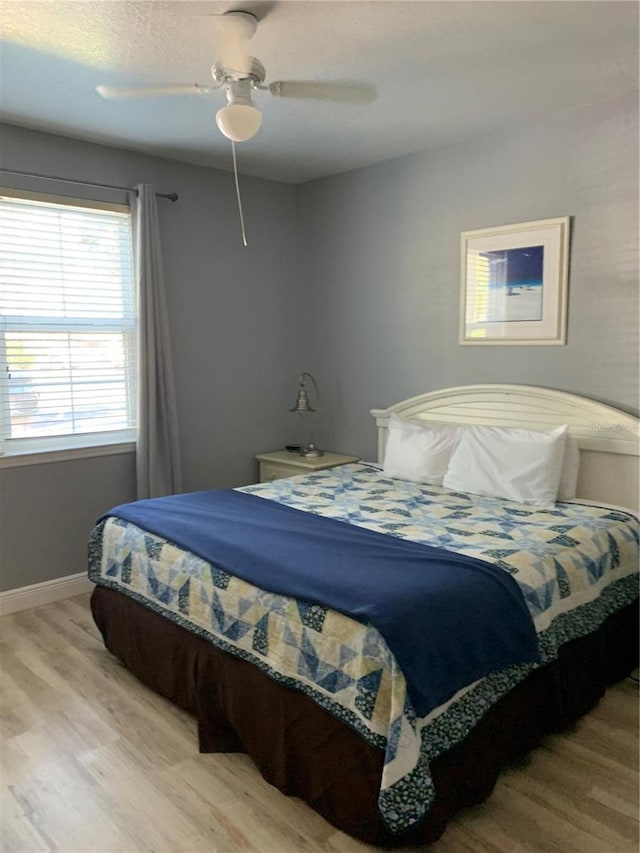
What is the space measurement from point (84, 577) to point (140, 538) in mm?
1280

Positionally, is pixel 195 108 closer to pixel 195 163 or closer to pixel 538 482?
pixel 195 163

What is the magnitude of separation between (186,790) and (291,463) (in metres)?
2.34

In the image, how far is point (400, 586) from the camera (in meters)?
1.93

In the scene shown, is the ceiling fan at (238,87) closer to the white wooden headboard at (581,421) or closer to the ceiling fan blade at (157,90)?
the ceiling fan blade at (157,90)

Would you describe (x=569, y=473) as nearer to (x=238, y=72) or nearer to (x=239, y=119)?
(x=239, y=119)

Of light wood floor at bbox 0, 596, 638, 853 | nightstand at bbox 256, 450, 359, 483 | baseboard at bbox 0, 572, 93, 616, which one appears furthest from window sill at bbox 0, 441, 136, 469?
light wood floor at bbox 0, 596, 638, 853

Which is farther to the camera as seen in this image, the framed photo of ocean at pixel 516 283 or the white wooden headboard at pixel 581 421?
the framed photo of ocean at pixel 516 283

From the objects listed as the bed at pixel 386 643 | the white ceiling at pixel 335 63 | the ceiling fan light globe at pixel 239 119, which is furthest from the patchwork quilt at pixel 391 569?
the white ceiling at pixel 335 63

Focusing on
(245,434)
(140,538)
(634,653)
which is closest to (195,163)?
(245,434)

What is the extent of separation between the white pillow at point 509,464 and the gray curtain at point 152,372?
167 centimetres

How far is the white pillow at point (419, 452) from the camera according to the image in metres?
3.43

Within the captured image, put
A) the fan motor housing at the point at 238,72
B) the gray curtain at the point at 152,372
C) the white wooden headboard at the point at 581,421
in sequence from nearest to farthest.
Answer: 1. the fan motor housing at the point at 238,72
2. the white wooden headboard at the point at 581,421
3. the gray curtain at the point at 152,372

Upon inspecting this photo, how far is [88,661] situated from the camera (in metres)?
2.92

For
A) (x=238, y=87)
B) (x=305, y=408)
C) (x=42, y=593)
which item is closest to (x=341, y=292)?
(x=305, y=408)
